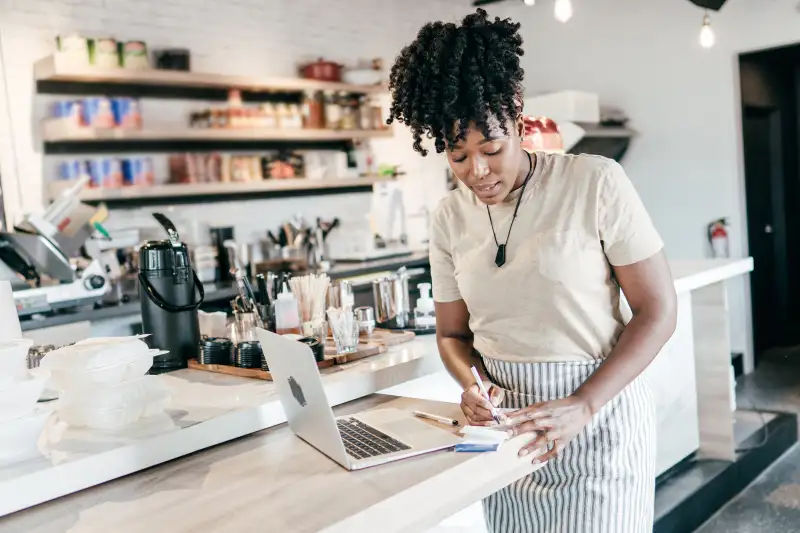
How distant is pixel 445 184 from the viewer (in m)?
7.04

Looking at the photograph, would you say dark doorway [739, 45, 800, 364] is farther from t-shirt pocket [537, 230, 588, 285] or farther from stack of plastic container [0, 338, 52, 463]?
stack of plastic container [0, 338, 52, 463]

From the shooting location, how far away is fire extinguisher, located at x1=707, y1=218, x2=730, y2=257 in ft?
18.9

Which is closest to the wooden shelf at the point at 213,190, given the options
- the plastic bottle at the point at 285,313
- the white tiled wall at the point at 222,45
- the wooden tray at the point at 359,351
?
the white tiled wall at the point at 222,45

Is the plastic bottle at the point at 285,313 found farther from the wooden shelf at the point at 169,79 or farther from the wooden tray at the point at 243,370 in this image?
the wooden shelf at the point at 169,79

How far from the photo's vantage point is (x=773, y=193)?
21.0 feet

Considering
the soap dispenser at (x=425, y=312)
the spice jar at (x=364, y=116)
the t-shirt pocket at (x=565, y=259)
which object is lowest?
the soap dispenser at (x=425, y=312)

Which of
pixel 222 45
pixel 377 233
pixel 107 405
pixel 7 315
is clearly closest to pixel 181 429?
pixel 107 405

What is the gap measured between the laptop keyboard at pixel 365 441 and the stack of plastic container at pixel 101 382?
434 mm

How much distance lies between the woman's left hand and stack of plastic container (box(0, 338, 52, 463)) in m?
0.87

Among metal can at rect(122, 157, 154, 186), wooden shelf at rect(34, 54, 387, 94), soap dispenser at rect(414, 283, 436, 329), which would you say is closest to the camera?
soap dispenser at rect(414, 283, 436, 329)

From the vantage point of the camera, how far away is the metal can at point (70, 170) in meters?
4.58

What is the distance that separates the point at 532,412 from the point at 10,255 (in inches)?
125

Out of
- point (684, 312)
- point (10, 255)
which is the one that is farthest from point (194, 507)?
point (10, 255)

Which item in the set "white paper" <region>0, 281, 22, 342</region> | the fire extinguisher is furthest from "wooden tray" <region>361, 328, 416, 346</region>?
the fire extinguisher
